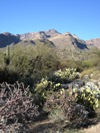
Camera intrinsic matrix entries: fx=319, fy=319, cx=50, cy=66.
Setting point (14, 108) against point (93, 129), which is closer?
point (14, 108)

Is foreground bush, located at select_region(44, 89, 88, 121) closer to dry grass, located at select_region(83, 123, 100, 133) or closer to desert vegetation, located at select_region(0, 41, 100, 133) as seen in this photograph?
desert vegetation, located at select_region(0, 41, 100, 133)

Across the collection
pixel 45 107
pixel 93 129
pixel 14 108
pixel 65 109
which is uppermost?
pixel 14 108

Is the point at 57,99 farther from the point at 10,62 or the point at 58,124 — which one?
the point at 10,62

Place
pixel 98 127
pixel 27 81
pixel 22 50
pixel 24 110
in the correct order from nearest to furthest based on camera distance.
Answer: pixel 24 110
pixel 98 127
pixel 27 81
pixel 22 50

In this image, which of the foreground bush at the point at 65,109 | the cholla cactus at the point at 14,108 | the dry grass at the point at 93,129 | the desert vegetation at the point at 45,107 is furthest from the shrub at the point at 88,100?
the cholla cactus at the point at 14,108

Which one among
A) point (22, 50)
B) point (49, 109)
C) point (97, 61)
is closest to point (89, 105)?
point (49, 109)

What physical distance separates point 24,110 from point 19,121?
504mm

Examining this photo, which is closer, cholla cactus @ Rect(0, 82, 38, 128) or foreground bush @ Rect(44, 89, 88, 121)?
cholla cactus @ Rect(0, 82, 38, 128)

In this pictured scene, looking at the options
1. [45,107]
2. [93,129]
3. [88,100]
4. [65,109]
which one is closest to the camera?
[93,129]

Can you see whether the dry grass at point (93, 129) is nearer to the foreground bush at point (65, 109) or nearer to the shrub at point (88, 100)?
the foreground bush at point (65, 109)

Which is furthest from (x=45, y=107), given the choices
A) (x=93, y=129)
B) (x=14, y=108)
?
(x=14, y=108)

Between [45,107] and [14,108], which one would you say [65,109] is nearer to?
[45,107]

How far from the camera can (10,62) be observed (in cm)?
2408

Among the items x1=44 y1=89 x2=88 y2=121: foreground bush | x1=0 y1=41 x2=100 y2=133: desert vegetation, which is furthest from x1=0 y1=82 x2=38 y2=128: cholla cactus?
x1=44 y1=89 x2=88 y2=121: foreground bush
